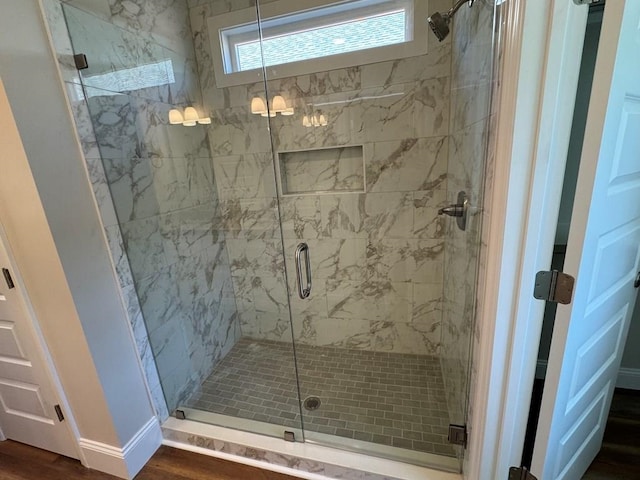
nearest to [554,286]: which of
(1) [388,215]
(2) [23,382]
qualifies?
(1) [388,215]

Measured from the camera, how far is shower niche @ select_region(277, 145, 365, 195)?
2.06m

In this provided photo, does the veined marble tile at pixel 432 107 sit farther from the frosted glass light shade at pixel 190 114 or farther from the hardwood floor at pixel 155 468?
the hardwood floor at pixel 155 468

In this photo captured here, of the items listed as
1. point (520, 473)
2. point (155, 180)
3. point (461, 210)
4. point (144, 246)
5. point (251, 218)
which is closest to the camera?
point (520, 473)

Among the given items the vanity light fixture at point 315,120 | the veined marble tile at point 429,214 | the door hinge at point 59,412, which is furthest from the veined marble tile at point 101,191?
the veined marble tile at point 429,214

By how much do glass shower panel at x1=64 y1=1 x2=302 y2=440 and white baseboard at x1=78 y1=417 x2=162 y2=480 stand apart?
0.21 meters

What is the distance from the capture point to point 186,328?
2.02 meters

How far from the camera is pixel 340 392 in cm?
192

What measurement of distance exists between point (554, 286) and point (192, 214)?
2.05m

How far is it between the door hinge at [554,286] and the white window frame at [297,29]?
1.47 metres

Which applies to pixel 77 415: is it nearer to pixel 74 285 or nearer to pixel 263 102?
pixel 74 285

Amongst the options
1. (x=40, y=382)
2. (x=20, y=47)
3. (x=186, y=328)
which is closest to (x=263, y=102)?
(x=20, y=47)

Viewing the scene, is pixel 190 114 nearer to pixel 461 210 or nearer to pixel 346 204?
pixel 346 204

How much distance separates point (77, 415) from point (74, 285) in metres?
0.77

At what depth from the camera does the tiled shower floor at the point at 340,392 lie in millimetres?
1608
